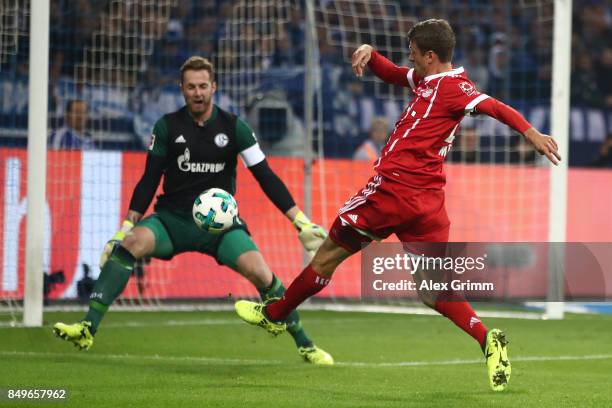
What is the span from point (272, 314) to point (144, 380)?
0.87 meters

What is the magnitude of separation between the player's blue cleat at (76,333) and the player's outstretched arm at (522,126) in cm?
301

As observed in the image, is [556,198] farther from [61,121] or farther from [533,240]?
[61,121]

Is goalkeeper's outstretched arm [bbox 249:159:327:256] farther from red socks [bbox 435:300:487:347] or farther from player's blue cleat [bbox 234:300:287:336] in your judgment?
red socks [bbox 435:300:487:347]

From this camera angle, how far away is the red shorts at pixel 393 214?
23.3 ft

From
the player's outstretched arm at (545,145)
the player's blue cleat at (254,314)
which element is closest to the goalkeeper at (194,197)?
the player's blue cleat at (254,314)

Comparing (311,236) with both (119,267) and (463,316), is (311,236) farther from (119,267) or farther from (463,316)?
(463,316)

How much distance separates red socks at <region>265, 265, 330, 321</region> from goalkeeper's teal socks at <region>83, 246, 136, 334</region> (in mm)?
1348

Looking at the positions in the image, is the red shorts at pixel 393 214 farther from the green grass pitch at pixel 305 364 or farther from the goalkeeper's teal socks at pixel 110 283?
the goalkeeper's teal socks at pixel 110 283

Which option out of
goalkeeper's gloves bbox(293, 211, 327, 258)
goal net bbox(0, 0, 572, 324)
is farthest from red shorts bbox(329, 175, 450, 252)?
goal net bbox(0, 0, 572, 324)

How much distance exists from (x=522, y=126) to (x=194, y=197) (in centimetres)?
295

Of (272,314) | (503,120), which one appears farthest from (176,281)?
(503,120)

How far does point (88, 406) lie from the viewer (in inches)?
242

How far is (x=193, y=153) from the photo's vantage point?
28.9 feet

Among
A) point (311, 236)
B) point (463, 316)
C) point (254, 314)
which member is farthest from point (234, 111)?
point (463, 316)
